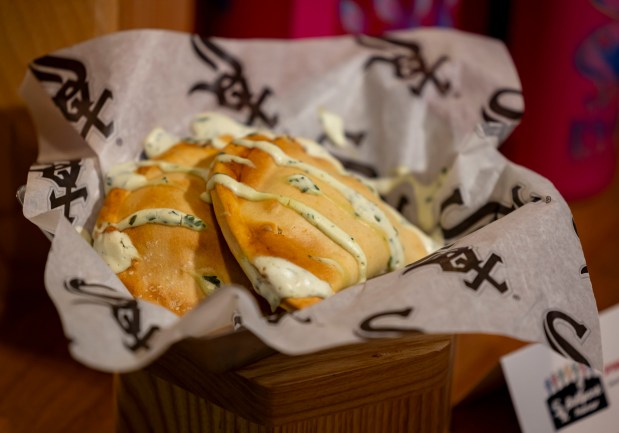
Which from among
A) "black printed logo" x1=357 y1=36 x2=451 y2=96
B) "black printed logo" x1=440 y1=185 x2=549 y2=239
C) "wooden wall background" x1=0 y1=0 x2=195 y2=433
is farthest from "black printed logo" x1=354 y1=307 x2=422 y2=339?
"black printed logo" x1=357 y1=36 x2=451 y2=96

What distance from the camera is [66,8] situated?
101cm

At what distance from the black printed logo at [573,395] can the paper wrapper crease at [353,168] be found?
182 mm

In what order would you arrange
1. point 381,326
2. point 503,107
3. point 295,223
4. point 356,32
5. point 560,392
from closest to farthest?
point 381,326 < point 295,223 < point 560,392 < point 503,107 < point 356,32

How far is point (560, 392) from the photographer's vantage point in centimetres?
90

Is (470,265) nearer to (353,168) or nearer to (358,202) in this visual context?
(358,202)

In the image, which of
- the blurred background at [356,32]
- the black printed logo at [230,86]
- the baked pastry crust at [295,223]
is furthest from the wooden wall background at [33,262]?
the baked pastry crust at [295,223]

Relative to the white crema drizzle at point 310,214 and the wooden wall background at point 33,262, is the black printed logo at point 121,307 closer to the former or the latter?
the white crema drizzle at point 310,214

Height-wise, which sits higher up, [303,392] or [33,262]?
[303,392]

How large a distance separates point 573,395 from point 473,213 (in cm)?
25

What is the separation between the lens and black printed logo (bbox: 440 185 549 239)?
34.9 inches

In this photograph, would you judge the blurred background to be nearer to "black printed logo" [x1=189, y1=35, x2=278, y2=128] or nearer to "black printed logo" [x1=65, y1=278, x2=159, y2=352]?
"black printed logo" [x1=189, y1=35, x2=278, y2=128]

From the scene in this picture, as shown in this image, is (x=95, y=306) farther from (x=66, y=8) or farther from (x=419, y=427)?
(x=66, y=8)

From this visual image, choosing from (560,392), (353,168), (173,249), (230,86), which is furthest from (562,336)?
(230,86)

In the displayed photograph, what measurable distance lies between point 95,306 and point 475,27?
1148mm
